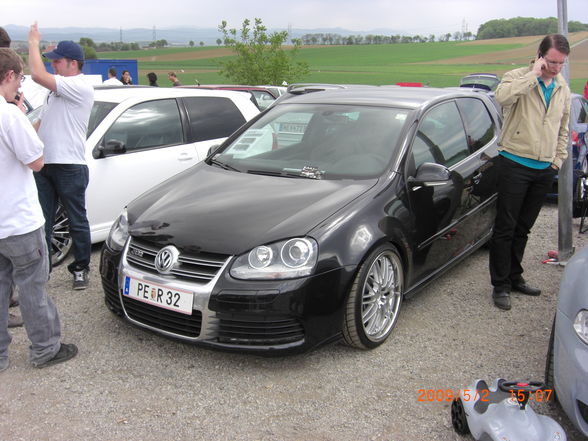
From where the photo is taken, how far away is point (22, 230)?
3.08 metres

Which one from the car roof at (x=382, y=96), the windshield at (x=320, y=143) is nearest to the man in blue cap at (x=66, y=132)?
the windshield at (x=320, y=143)

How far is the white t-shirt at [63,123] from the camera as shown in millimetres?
4227

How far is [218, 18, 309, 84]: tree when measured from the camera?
23.9 meters

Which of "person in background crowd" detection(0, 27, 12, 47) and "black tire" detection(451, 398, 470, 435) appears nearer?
"black tire" detection(451, 398, 470, 435)

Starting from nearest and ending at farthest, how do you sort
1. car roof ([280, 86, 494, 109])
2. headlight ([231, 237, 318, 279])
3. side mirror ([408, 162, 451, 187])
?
1. headlight ([231, 237, 318, 279])
2. side mirror ([408, 162, 451, 187])
3. car roof ([280, 86, 494, 109])

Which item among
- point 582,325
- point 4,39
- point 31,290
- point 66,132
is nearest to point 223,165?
point 66,132

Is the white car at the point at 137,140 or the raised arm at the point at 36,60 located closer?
the raised arm at the point at 36,60

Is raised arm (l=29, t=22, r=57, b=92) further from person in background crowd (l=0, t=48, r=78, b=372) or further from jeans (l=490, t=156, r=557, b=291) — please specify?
jeans (l=490, t=156, r=557, b=291)

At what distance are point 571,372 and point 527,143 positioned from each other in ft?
6.62

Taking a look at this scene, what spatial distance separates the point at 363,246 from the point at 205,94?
368 cm

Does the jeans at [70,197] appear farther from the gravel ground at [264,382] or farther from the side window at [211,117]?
the side window at [211,117]

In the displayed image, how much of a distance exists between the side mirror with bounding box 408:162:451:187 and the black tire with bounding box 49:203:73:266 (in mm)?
3067

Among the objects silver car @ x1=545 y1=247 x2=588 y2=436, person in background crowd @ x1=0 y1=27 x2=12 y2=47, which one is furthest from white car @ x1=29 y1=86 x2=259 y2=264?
silver car @ x1=545 y1=247 x2=588 y2=436

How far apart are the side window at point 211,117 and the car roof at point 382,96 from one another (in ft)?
4.65
